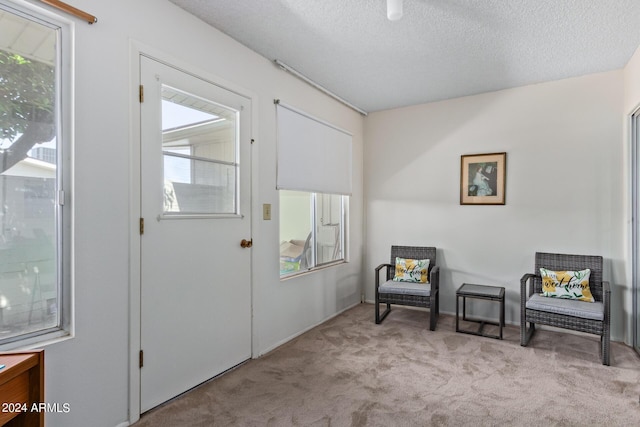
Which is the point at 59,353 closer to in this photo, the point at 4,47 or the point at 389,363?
the point at 4,47

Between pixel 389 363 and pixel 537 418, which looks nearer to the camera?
pixel 537 418

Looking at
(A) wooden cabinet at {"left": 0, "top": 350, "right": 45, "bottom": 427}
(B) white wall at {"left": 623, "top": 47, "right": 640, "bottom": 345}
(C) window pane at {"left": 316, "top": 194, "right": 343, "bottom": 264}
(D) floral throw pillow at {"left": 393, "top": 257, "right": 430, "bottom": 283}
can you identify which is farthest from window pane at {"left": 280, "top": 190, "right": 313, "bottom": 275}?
(B) white wall at {"left": 623, "top": 47, "right": 640, "bottom": 345}

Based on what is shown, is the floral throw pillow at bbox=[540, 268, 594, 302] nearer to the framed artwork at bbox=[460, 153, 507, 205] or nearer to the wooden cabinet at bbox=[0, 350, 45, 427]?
the framed artwork at bbox=[460, 153, 507, 205]

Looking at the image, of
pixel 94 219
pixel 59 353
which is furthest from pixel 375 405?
pixel 94 219

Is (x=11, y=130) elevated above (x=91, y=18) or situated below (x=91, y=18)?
below

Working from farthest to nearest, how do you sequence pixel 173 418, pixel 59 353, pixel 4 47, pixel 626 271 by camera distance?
pixel 626 271
pixel 173 418
pixel 59 353
pixel 4 47

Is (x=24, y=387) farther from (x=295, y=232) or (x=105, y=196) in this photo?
(x=295, y=232)

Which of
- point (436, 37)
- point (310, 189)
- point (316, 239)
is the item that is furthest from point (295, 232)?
point (436, 37)

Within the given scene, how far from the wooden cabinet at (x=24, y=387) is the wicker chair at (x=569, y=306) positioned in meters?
3.42

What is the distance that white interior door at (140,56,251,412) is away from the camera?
2.12 meters

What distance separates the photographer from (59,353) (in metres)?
1.69

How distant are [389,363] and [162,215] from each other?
6.84ft

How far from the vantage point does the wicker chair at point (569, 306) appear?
275cm

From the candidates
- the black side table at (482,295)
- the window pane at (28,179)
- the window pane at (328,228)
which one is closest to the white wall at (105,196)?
the window pane at (28,179)
